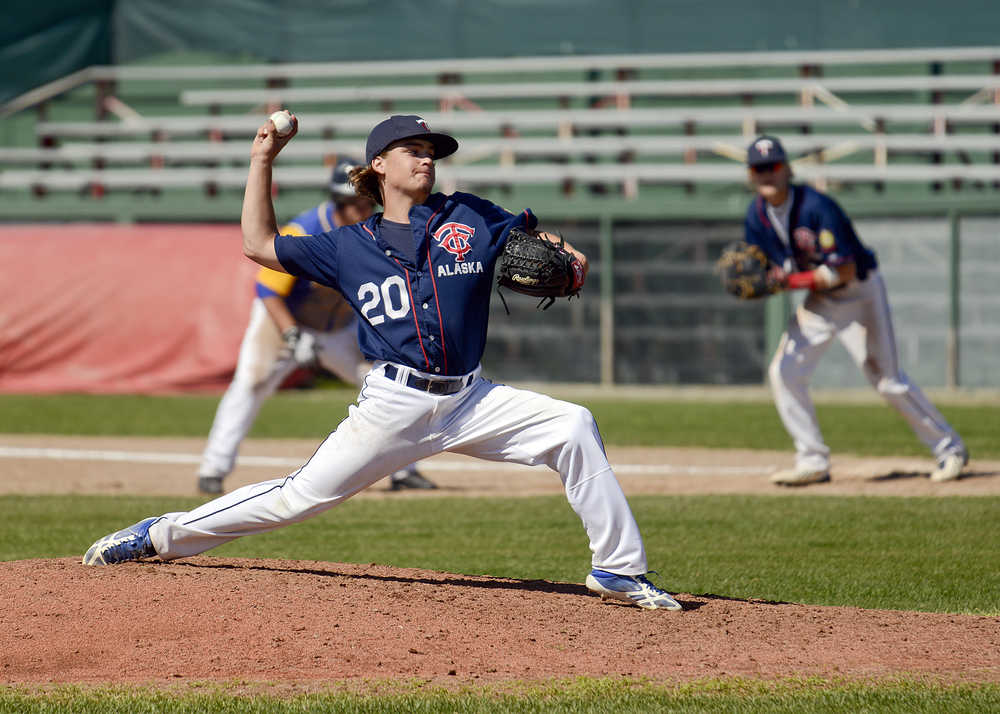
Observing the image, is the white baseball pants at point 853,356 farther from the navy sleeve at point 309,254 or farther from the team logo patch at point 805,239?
the navy sleeve at point 309,254

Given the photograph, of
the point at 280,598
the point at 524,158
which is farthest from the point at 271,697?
the point at 524,158

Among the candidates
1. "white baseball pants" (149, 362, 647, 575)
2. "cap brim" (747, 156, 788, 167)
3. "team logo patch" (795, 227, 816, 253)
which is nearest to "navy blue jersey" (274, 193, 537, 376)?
"white baseball pants" (149, 362, 647, 575)

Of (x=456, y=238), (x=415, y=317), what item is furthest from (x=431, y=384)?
(x=456, y=238)

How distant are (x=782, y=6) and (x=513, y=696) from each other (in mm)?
18132

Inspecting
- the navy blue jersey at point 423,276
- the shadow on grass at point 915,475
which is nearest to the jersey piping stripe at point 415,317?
the navy blue jersey at point 423,276

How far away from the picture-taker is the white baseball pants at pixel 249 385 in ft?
29.3

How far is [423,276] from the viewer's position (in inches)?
197

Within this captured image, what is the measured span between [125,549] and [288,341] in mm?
3394

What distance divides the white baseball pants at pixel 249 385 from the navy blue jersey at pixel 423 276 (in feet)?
13.0

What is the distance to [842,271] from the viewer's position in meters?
8.77

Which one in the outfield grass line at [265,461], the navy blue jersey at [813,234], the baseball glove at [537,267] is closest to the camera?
the baseball glove at [537,267]

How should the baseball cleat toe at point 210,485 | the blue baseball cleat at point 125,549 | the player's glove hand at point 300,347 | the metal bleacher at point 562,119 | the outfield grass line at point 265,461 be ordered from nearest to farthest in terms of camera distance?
the blue baseball cleat at point 125,549
the player's glove hand at point 300,347
the baseball cleat toe at point 210,485
the outfield grass line at point 265,461
the metal bleacher at point 562,119

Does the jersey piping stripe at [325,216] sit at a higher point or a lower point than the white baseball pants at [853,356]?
higher

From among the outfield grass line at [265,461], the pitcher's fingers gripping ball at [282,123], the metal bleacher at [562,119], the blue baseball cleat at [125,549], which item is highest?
the metal bleacher at [562,119]
